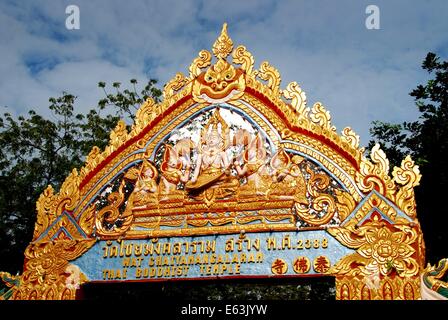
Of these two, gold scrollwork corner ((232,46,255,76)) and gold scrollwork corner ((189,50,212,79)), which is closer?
gold scrollwork corner ((232,46,255,76))

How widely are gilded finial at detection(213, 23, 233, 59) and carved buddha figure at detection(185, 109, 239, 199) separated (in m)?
0.87

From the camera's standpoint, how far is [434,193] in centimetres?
901

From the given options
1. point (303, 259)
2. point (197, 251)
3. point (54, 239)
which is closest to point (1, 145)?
Answer: point (54, 239)

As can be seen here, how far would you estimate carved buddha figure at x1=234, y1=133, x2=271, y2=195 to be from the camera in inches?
255

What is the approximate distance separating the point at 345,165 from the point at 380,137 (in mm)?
4527

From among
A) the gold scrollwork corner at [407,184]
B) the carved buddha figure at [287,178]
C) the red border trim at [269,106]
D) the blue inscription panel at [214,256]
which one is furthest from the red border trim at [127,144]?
the gold scrollwork corner at [407,184]

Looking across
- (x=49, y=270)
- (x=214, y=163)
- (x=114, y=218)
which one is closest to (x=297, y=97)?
(x=214, y=163)

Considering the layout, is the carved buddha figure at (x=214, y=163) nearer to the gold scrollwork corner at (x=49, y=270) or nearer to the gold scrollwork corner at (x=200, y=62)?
the gold scrollwork corner at (x=200, y=62)

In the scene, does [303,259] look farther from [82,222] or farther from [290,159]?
[82,222]

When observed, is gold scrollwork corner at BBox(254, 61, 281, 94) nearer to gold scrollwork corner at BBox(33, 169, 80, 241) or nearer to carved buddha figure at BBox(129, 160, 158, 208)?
carved buddha figure at BBox(129, 160, 158, 208)

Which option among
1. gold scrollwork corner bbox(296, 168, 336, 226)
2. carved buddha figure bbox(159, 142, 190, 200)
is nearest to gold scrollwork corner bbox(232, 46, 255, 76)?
carved buddha figure bbox(159, 142, 190, 200)

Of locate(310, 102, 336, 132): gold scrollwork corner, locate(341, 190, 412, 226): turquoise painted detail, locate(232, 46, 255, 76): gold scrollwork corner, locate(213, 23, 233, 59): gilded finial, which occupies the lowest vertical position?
locate(341, 190, 412, 226): turquoise painted detail
